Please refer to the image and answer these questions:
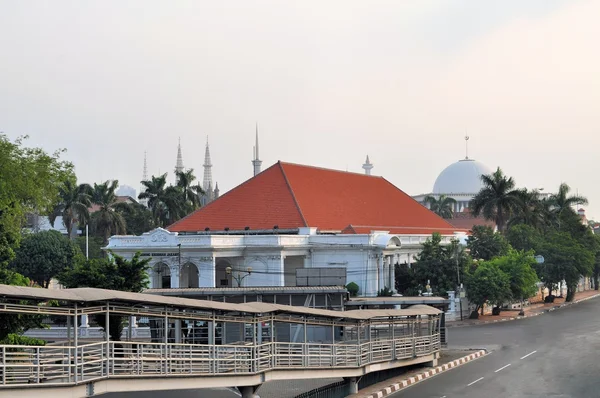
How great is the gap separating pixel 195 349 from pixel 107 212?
5569 centimetres

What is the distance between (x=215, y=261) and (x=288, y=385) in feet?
94.8

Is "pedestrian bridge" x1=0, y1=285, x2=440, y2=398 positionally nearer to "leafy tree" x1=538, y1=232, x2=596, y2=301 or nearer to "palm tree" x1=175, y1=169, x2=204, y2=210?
"leafy tree" x1=538, y1=232, x2=596, y2=301

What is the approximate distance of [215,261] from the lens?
56875 mm

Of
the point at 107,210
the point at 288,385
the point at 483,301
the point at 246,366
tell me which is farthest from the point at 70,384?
the point at 107,210

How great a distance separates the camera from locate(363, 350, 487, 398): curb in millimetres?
26031

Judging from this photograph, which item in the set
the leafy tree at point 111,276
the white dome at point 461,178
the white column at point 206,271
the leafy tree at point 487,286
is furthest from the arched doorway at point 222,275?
the white dome at point 461,178

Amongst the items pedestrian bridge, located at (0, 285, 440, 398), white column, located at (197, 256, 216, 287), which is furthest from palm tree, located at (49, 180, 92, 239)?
pedestrian bridge, located at (0, 285, 440, 398)

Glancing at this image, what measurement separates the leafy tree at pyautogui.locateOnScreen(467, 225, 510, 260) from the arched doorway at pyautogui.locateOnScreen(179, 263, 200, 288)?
1920cm

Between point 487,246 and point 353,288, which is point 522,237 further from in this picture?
point 353,288

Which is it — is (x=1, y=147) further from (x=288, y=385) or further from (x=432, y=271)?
(x=432, y=271)

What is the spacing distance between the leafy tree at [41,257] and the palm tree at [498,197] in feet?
111

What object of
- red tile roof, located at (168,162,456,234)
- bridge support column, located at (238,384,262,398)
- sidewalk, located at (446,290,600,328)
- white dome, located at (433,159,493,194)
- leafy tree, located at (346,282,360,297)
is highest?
white dome, located at (433,159,493,194)

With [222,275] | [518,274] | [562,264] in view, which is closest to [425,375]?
[518,274]

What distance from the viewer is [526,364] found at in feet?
104
